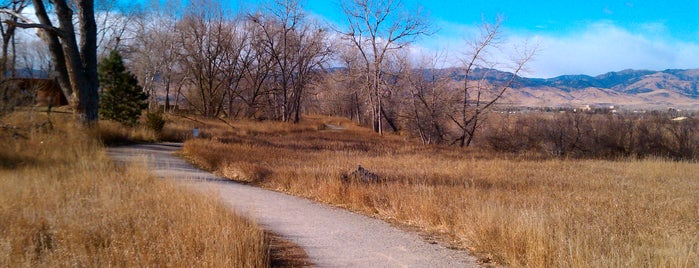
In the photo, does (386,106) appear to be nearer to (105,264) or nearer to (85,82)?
(85,82)

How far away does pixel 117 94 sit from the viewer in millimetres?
21656

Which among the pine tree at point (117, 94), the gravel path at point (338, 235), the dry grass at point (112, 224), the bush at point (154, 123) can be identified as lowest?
the gravel path at point (338, 235)

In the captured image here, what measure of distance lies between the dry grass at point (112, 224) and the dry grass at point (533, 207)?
257 centimetres

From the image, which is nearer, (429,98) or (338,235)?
(338,235)

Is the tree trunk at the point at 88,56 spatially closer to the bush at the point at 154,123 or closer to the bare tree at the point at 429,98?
the bush at the point at 154,123

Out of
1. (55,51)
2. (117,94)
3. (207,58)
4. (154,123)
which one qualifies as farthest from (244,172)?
(207,58)

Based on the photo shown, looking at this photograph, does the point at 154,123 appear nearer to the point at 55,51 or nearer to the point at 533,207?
the point at 55,51

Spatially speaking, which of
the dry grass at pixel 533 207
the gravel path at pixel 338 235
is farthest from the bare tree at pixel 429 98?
the gravel path at pixel 338 235

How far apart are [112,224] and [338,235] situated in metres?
2.74

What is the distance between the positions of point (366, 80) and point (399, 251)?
29.2m

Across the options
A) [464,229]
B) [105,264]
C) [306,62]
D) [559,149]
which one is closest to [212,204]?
[105,264]

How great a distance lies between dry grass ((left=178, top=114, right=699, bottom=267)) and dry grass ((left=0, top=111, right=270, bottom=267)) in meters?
2.57

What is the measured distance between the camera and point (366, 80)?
34.0 meters

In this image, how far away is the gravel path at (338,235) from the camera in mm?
4965
